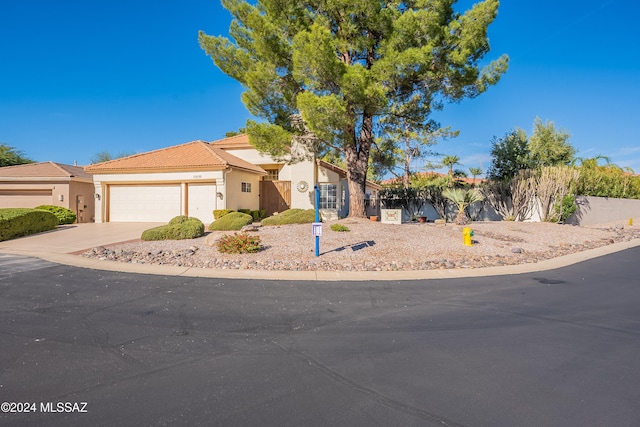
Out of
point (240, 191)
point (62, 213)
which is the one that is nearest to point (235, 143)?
point (240, 191)

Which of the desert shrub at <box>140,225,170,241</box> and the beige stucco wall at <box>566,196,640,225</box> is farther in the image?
the beige stucco wall at <box>566,196,640,225</box>

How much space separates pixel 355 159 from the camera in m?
15.7

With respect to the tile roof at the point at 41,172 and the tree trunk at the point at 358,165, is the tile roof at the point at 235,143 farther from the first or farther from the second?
the tree trunk at the point at 358,165

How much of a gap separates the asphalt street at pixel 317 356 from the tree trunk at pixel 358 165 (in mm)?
9143

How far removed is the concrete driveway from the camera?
1172 centimetres

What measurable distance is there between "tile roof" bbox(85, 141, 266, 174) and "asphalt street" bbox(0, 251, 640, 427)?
42.8 ft

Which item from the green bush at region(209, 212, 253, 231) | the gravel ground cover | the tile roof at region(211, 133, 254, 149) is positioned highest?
the tile roof at region(211, 133, 254, 149)

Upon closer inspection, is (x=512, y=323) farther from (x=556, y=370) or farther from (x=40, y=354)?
(x=40, y=354)

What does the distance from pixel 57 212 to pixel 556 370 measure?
23428 mm

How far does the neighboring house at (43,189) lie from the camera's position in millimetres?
20984

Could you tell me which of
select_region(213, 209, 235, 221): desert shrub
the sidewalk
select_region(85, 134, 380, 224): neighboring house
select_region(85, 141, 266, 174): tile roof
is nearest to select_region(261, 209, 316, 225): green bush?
select_region(213, 209, 235, 221): desert shrub

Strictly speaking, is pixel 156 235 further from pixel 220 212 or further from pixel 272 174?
pixel 272 174

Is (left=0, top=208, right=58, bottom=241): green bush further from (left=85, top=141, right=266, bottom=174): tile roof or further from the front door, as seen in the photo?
the front door

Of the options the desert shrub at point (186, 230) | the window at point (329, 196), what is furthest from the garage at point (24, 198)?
the window at point (329, 196)
